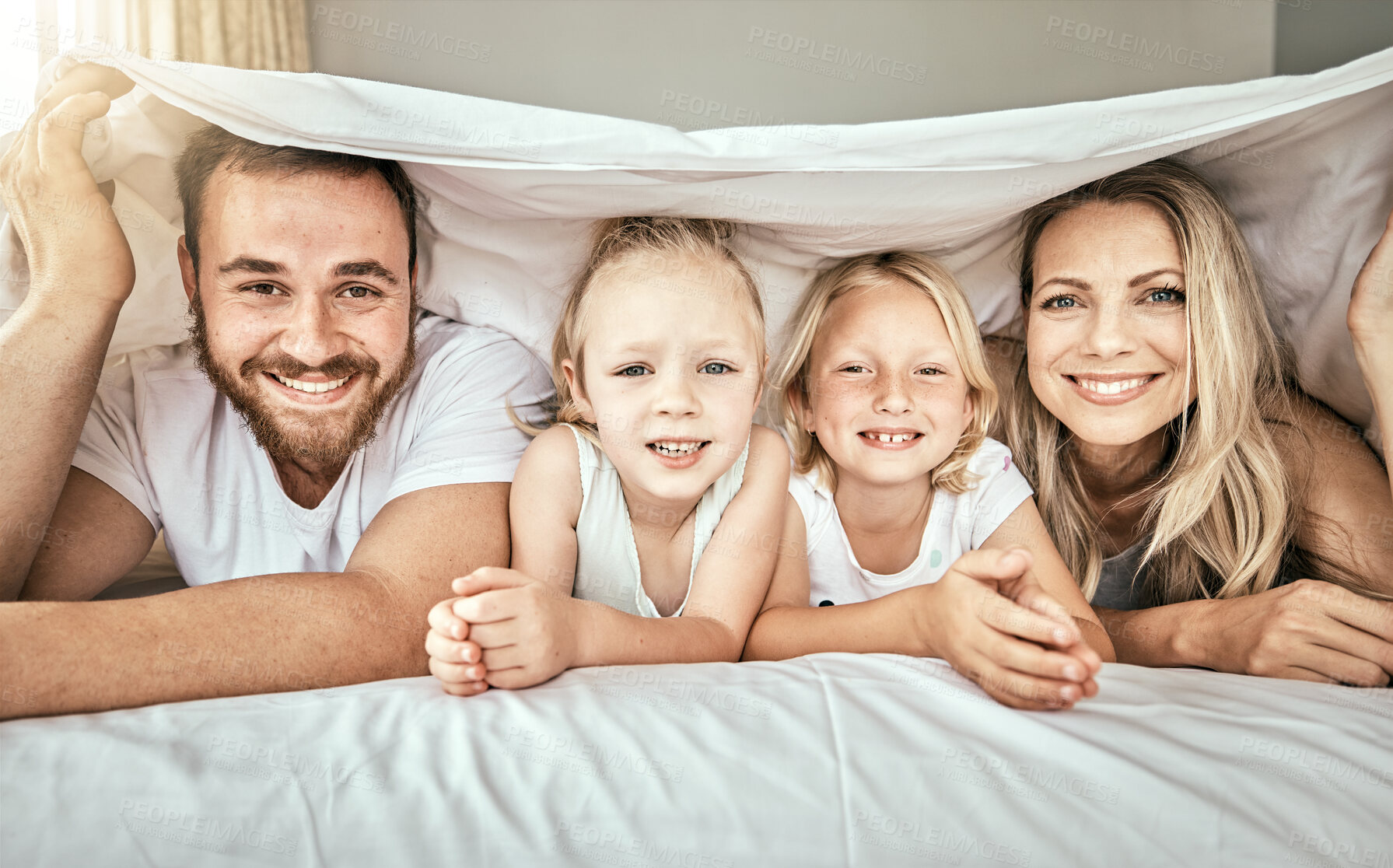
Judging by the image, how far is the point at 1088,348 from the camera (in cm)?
118

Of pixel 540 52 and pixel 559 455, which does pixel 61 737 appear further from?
pixel 540 52

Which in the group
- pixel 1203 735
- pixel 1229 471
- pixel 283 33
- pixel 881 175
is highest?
pixel 283 33

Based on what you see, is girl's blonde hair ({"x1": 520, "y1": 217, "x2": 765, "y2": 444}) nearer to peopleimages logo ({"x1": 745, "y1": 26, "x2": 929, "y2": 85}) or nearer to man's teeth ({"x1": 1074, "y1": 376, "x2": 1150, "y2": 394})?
man's teeth ({"x1": 1074, "y1": 376, "x2": 1150, "y2": 394})

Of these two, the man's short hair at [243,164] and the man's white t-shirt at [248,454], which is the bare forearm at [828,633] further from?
the man's short hair at [243,164]

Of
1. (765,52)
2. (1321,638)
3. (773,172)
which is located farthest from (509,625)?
(765,52)

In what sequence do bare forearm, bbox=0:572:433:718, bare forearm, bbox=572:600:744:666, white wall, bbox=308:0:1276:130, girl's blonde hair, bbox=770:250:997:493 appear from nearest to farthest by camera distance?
bare forearm, bbox=0:572:433:718, bare forearm, bbox=572:600:744:666, girl's blonde hair, bbox=770:250:997:493, white wall, bbox=308:0:1276:130

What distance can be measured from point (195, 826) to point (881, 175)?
0.95 metres

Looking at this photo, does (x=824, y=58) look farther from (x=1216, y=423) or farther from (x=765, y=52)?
(x=1216, y=423)

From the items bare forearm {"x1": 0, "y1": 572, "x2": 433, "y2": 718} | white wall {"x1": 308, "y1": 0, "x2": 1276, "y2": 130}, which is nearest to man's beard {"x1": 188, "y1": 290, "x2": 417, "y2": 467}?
bare forearm {"x1": 0, "y1": 572, "x2": 433, "y2": 718}

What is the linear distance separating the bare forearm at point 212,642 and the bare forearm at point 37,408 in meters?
0.26

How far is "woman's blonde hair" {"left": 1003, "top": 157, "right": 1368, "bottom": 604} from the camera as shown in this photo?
1167mm

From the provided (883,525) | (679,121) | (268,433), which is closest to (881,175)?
(883,525)

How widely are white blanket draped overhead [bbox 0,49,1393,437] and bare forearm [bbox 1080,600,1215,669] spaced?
0.39 metres

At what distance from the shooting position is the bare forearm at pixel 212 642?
73 cm
